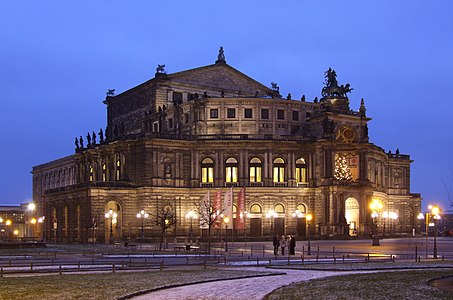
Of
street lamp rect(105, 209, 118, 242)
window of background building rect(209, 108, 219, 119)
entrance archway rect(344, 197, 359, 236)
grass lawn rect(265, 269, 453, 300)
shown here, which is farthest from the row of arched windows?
grass lawn rect(265, 269, 453, 300)

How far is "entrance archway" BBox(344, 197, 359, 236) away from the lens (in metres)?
127

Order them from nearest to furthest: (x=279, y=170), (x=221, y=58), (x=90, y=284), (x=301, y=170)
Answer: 1. (x=90, y=284)
2. (x=279, y=170)
3. (x=301, y=170)
4. (x=221, y=58)

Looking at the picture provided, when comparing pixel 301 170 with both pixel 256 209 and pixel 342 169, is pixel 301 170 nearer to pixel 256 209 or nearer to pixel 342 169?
pixel 342 169

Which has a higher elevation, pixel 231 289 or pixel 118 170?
pixel 118 170

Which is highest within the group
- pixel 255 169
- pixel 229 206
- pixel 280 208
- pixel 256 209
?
pixel 255 169

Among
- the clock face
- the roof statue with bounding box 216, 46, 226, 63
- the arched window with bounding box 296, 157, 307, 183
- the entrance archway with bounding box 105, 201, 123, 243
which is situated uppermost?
the roof statue with bounding box 216, 46, 226, 63

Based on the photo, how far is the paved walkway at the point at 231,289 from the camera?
95.2 ft

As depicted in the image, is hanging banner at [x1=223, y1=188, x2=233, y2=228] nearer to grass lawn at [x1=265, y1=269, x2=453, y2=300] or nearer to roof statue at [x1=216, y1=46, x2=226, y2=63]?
grass lawn at [x1=265, y1=269, x2=453, y2=300]

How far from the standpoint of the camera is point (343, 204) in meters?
123

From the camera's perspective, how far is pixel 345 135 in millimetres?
127438

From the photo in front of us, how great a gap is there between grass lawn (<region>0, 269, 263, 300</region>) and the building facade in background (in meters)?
75.2

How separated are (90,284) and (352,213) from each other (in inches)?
3911

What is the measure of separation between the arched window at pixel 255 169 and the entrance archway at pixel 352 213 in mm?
15387

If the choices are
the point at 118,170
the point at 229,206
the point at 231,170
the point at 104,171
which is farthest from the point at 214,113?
the point at 229,206
